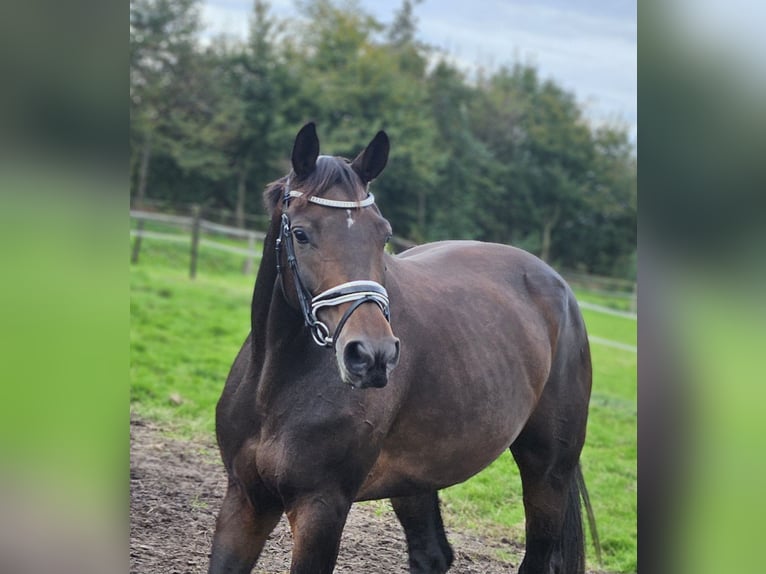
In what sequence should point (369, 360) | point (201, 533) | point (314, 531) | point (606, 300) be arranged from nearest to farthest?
point (369, 360) → point (314, 531) → point (201, 533) → point (606, 300)

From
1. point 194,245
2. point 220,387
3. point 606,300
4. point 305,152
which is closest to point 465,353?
point 305,152

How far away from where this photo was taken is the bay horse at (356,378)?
2.29 metres

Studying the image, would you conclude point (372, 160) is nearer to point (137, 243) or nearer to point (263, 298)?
point (263, 298)

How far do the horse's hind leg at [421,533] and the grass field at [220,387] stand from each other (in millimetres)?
1294

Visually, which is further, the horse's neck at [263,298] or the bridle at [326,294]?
the horse's neck at [263,298]

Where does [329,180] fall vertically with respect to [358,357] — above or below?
above

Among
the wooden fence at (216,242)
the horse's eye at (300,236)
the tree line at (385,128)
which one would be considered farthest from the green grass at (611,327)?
the horse's eye at (300,236)

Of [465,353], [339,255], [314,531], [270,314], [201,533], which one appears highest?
[339,255]

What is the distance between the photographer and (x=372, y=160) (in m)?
2.54

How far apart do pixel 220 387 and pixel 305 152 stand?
5.37 meters

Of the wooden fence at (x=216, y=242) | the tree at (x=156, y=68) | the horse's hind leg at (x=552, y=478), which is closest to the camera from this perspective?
the horse's hind leg at (x=552, y=478)

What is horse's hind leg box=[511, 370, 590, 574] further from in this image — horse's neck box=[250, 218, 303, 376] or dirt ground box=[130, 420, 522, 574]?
horse's neck box=[250, 218, 303, 376]

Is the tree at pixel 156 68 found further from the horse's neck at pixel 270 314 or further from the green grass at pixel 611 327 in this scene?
the horse's neck at pixel 270 314
